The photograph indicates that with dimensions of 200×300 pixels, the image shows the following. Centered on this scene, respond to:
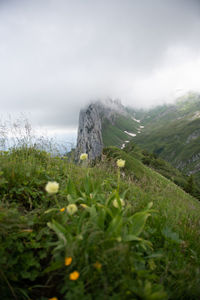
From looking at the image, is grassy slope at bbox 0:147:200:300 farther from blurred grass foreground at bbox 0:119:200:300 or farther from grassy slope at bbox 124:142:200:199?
grassy slope at bbox 124:142:200:199

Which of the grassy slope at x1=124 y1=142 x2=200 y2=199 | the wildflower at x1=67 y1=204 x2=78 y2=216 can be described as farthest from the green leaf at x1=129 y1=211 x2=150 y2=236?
the grassy slope at x1=124 y1=142 x2=200 y2=199

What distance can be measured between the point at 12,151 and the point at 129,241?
4.22 m

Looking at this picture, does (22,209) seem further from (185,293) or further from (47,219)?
(185,293)

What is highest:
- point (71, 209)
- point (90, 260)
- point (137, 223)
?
point (71, 209)

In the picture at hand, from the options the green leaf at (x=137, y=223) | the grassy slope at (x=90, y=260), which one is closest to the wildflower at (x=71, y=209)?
the grassy slope at (x=90, y=260)

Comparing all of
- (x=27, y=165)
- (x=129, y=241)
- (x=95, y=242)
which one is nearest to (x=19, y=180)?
(x=27, y=165)

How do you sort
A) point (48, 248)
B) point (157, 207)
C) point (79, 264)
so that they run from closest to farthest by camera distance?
point (79, 264), point (48, 248), point (157, 207)

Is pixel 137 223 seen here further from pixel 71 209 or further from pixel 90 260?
pixel 71 209

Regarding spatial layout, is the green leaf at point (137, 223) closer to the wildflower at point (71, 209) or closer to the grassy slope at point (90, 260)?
the grassy slope at point (90, 260)

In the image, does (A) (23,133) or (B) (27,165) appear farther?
(A) (23,133)

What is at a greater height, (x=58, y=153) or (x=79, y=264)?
(x=58, y=153)

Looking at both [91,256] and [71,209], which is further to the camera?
[71,209]

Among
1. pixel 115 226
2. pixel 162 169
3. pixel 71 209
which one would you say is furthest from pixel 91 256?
pixel 162 169

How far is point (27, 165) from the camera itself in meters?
3.83
